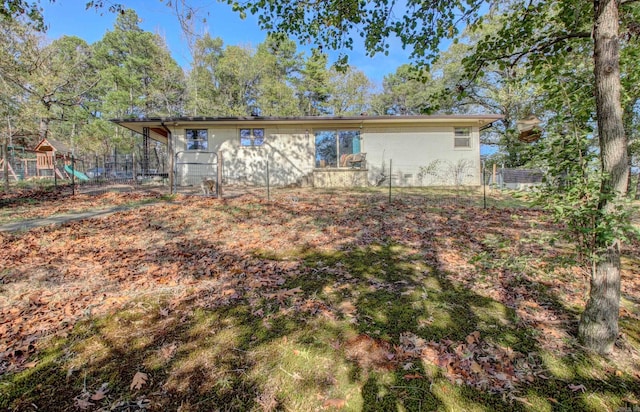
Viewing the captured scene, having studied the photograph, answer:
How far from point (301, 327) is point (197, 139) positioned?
42.2 feet

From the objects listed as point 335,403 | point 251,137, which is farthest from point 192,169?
point 335,403

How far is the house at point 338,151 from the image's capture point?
13.5 meters

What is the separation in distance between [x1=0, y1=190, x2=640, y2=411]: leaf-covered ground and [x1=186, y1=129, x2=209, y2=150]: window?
30.6 ft

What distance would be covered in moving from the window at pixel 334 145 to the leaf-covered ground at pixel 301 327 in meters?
9.52

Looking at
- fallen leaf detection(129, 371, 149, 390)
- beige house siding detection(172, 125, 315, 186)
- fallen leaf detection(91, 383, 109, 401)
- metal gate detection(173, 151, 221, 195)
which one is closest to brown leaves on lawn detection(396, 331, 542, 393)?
fallen leaf detection(129, 371, 149, 390)

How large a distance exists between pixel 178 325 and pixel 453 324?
2422mm

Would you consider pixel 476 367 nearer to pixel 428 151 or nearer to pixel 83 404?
pixel 83 404

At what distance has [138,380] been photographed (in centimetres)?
199

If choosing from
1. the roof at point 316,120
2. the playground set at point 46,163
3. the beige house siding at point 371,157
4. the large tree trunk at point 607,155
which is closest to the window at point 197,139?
the roof at point 316,120

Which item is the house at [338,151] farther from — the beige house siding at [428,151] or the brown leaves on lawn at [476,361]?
the brown leaves on lawn at [476,361]

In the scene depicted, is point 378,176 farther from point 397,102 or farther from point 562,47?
point 397,102

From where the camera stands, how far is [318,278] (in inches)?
141

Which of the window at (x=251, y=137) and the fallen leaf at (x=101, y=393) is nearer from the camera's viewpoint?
the fallen leaf at (x=101, y=393)

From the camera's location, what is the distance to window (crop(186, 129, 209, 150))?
13453 millimetres
